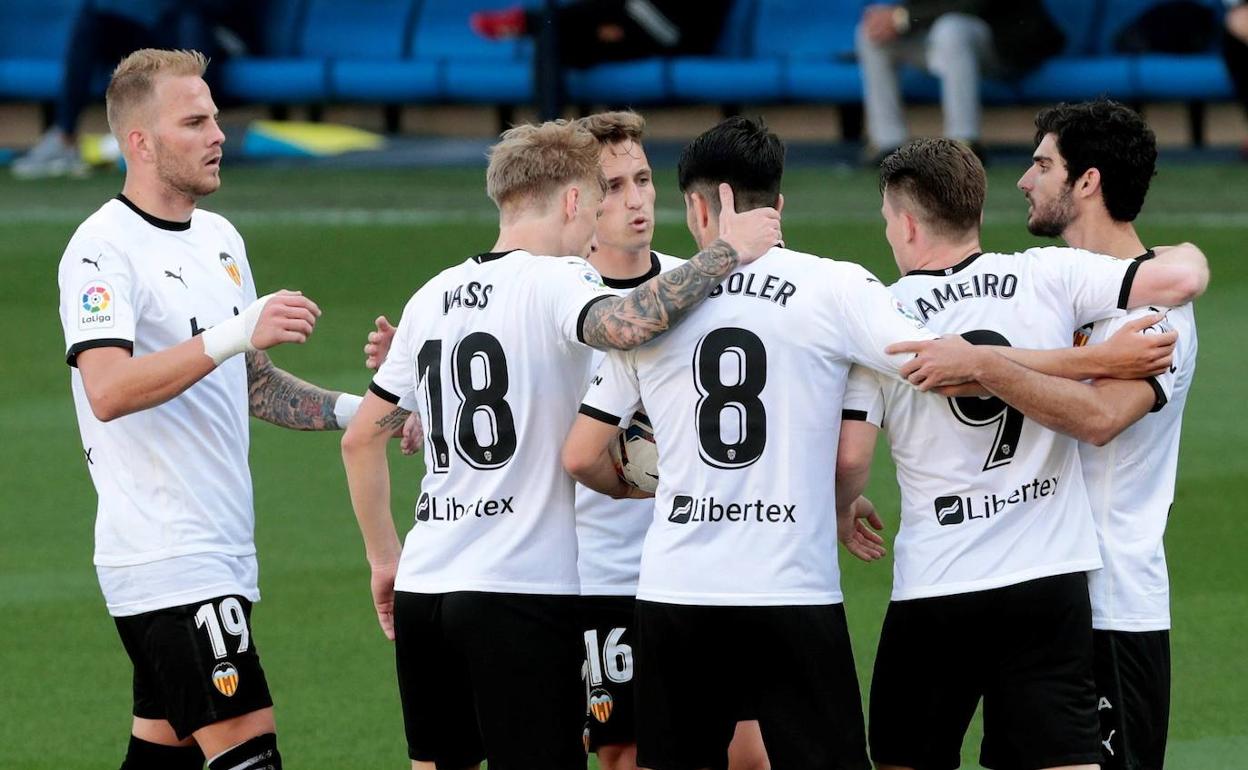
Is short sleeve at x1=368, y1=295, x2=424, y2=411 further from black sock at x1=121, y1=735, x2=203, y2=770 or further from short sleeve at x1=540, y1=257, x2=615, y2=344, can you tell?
black sock at x1=121, y1=735, x2=203, y2=770

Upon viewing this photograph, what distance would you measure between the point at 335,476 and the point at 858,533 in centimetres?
581

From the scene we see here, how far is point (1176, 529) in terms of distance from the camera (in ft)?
31.3

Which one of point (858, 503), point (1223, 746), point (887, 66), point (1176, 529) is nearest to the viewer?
point (858, 503)

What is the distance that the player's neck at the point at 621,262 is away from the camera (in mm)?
5793

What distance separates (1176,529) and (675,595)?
5368mm

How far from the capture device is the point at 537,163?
5023mm

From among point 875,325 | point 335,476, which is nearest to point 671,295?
point 875,325

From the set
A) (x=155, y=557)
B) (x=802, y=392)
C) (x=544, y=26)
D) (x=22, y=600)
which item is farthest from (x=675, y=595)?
(x=544, y=26)

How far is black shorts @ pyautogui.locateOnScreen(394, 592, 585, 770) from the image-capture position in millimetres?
4891

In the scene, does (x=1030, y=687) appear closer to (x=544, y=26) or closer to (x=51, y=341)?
(x=51, y=341)

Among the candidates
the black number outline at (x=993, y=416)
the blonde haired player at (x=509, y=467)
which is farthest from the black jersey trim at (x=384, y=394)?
the black number outline at (x=993, y=416)

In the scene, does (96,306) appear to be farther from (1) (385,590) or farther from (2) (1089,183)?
(2) (1089,183)

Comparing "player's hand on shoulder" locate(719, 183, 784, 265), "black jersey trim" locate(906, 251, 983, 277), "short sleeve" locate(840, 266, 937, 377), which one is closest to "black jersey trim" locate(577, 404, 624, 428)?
"player's hand on shoulder" locate(719, 183, 784, 265)

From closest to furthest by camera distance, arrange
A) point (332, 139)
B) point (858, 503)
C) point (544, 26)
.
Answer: point (858, 503) → point (544, 26) → point (332, 139)
